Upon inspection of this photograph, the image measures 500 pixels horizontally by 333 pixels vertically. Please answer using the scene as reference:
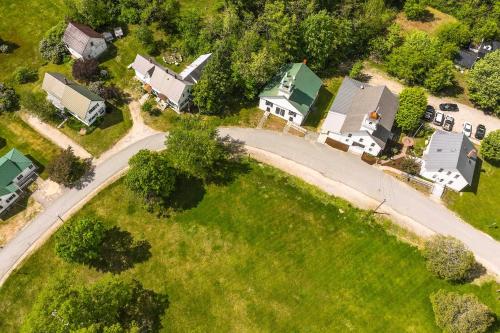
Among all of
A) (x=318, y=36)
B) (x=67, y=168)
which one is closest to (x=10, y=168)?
(x=67, y=168)

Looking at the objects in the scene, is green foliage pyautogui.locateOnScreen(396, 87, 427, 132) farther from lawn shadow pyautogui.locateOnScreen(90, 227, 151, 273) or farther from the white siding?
lawn shadow pyautogui.locateOnScreen(90, 227, 151, 273)

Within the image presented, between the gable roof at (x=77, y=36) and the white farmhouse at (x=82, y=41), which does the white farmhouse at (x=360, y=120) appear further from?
the gable roof at (x=77, y=36)

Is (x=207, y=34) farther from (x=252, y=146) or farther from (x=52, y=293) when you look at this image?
(x=52, y=293)

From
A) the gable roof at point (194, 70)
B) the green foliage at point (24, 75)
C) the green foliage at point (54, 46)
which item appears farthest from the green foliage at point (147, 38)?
the green foliage at point (24, 75)

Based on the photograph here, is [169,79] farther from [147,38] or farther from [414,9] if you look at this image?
[414,9]

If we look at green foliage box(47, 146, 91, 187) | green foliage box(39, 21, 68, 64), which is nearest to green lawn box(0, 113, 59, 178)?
green foliage box(47, 146, 91, 187)

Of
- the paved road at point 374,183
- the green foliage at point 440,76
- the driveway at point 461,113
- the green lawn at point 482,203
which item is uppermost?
the green foliage at point 440,76

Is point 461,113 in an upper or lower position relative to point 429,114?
upper
